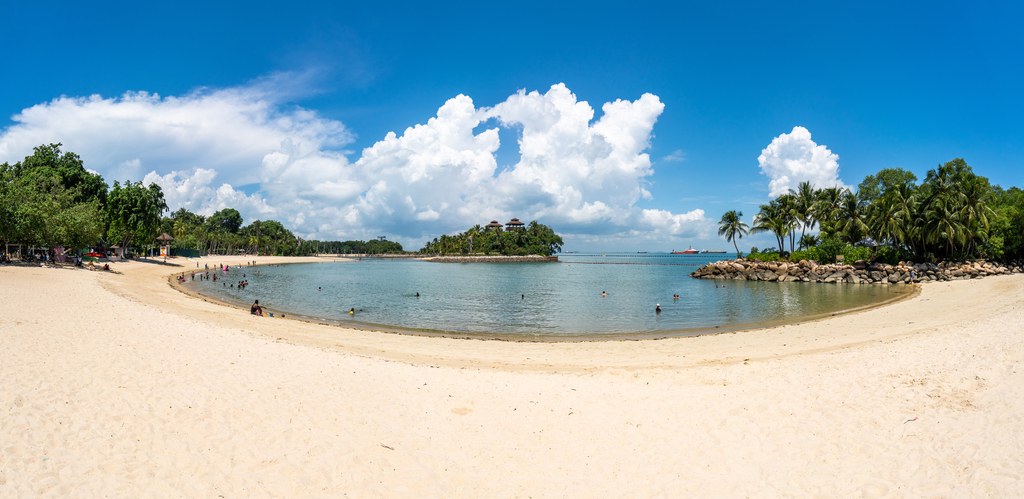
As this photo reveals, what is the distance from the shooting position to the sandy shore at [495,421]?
5320 mm

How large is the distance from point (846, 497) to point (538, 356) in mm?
9387

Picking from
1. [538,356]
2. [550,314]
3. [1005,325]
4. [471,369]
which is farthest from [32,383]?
[1005,325]

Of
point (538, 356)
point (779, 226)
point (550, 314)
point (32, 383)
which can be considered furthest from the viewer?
point (779, 226)

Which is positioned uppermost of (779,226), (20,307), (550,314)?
(779,226)

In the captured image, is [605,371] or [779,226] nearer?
[605,371]

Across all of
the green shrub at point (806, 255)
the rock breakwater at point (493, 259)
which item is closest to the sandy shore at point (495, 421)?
the green shrub at point (806, 255)

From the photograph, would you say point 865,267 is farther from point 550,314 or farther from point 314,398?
point 314,398

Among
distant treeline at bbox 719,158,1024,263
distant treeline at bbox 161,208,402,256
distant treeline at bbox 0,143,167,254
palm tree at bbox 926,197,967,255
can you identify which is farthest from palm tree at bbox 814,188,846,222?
distant treeline at bbox 161,208,402,256

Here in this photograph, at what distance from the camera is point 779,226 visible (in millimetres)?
60750

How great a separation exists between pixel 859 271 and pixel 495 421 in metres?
54.9

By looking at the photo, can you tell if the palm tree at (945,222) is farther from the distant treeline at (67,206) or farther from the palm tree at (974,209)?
the distant treeline at (67,206)

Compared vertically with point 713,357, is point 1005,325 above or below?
above

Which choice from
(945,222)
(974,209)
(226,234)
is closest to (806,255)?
(945,222)

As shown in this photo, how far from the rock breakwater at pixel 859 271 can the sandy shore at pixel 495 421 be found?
1570 inches
